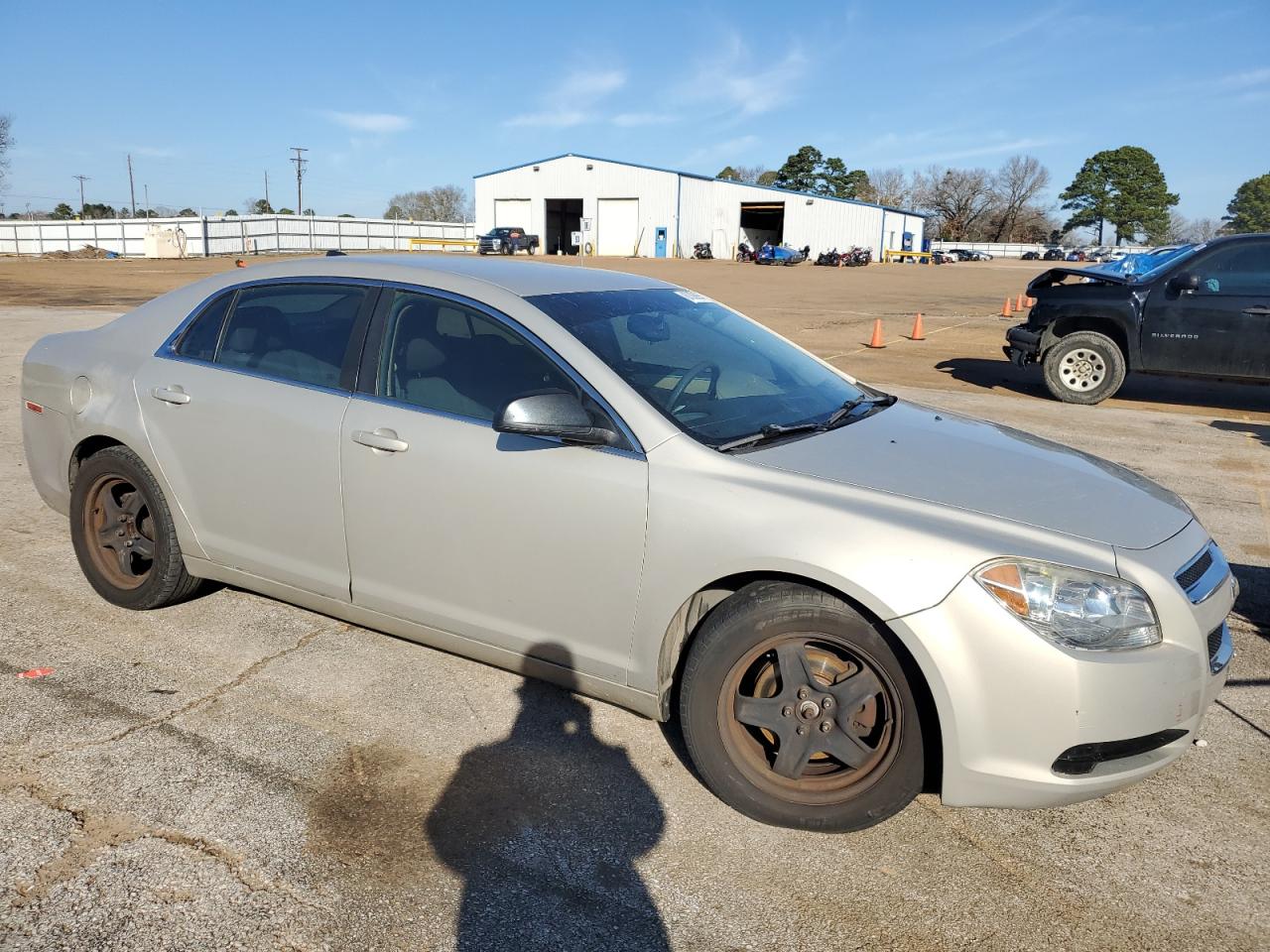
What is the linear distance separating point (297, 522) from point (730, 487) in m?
1.78

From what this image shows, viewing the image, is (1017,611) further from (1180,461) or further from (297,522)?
(1180,461)

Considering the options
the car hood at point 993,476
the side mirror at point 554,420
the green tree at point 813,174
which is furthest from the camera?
the green tree at point 813,174

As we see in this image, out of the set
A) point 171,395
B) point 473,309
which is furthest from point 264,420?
point 473,309

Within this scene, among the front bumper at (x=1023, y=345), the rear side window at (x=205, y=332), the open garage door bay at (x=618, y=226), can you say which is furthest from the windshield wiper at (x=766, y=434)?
the open garage door bay at (x=618, y=226)

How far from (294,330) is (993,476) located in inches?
106

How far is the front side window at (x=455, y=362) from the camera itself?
336 cm

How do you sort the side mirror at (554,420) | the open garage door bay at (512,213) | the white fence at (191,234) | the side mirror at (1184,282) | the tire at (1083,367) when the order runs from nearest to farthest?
the side mirror at (554,420) < the side mirror at (1184,282) < the tire at (1083,367) < the white fence at (191,234) < the open garage door bay at (512,213)

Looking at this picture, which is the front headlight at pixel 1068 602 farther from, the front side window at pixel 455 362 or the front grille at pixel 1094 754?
the front side window at pixel 455 362

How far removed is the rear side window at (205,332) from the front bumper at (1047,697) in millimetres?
3033

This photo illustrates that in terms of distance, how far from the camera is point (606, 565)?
3.07 metres

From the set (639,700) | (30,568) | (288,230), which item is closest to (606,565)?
(639,700)

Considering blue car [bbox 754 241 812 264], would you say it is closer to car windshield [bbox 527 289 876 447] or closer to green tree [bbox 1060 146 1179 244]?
car windshield [bbox 527 289 876 447]

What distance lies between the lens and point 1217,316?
1014 cm

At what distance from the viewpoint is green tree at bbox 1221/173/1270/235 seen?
390 feet
